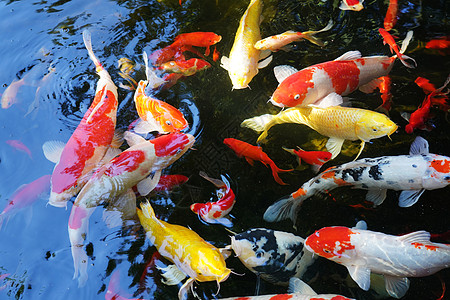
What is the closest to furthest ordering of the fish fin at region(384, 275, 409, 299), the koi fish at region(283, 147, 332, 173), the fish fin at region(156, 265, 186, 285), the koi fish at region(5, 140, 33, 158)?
1. the fish fin at region(384, 275, 409, 299)
2. the fish fin at region(156, 265, 186, 285)
3. the koi fish at region(283, 147, 332, 173)
4. the koi fish at region(5, 140, 33, 158)

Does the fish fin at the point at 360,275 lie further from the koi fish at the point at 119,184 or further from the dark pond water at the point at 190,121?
the koi fish at the point at 119,184

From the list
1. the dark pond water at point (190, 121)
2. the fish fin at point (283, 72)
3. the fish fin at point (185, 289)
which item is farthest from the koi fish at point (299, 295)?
the fish fin at point (283, 72)

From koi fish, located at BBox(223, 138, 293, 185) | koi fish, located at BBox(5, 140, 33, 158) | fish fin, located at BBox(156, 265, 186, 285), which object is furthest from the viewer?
koi fish, located at BBox(5, 140, 33, 158)

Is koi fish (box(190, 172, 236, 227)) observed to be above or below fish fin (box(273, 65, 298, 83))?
below

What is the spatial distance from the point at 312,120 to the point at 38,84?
106 inches

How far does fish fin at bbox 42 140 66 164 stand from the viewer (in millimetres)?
2910

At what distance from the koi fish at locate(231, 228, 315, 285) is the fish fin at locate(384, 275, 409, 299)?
0.47m

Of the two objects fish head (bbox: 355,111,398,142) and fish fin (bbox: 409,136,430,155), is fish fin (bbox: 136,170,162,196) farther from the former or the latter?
fish fin (bbox: 409,136,430,155)

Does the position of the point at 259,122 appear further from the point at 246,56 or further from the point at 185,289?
the point at 185,289

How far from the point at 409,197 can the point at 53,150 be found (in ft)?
8.80

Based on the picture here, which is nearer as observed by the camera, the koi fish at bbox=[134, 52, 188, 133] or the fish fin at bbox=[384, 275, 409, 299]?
the fish fin at bbox=[384, 275, 409, 299]

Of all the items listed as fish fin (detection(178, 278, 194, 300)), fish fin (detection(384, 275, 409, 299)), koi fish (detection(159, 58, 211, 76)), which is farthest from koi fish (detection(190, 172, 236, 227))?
koi fish (detection(159, 58, 211, 76))

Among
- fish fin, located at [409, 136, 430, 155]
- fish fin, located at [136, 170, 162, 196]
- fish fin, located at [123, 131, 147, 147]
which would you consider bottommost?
fish fin, located at [409, 136, 430, 155]

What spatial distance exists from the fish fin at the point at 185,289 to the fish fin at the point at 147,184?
755mm
